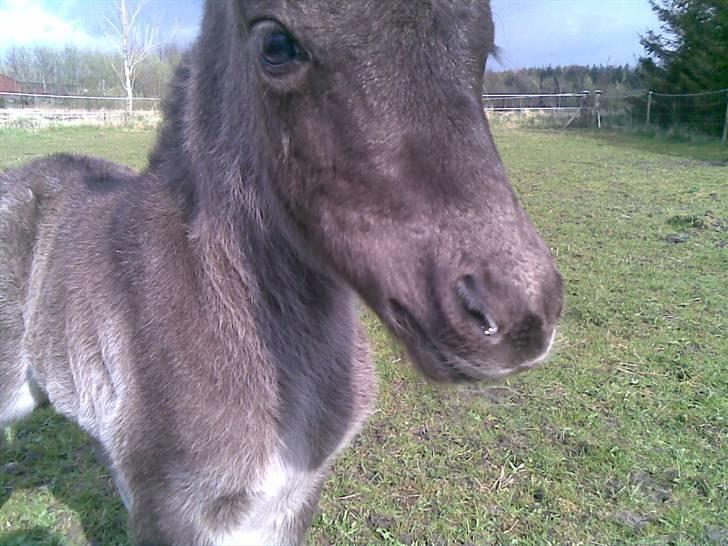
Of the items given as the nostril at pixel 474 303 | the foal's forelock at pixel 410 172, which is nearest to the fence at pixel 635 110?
the foal's forelock at pixel 410 172

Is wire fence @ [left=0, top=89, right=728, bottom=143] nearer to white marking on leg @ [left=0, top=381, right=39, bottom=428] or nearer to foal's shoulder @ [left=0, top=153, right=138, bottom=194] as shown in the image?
foal's shoulder @ [left=0, top=153, right=138, bottom=194]

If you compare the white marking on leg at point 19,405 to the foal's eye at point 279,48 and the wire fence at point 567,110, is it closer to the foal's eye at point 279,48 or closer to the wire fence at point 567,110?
the foal's eye at point 279,48

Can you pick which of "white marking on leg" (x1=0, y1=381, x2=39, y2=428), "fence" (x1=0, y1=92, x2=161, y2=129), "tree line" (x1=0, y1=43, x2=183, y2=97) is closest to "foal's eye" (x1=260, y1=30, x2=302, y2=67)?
"white marking on leg" (x1=0, y1=381, x2=39, y2=428)

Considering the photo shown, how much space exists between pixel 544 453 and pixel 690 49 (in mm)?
28514

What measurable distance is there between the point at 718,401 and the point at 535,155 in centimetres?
1448

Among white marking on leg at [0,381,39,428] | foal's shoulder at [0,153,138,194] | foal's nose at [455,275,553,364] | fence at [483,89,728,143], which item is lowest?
white marking on leg at [0,381,39,428]

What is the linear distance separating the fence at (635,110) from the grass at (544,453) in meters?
19.6

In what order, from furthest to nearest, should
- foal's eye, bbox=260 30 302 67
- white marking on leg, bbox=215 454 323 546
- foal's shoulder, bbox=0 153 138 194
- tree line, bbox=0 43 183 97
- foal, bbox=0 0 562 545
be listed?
tree line, bbox=0 43 183 97, foal's shoulder, bbox=0 153 138 194, white marking on leg, bbox=215 454 323 546, foal's eye, bbox=260 30 302 67, foal, bbox=0 0 562 545

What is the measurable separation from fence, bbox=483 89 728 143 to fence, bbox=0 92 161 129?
18744mm

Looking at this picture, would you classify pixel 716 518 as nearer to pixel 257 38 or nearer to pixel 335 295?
pixel 335 295

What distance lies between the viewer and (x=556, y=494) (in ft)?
11.6

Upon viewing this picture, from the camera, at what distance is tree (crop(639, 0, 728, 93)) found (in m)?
24.9

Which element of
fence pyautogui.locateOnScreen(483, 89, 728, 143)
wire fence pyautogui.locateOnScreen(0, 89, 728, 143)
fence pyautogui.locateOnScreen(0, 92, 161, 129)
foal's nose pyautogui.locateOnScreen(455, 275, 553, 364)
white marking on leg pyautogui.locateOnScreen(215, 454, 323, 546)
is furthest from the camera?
fence pyautogui.locateOnScreen(0, 92, 161, 129)

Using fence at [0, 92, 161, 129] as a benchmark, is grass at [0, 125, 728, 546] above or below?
below
